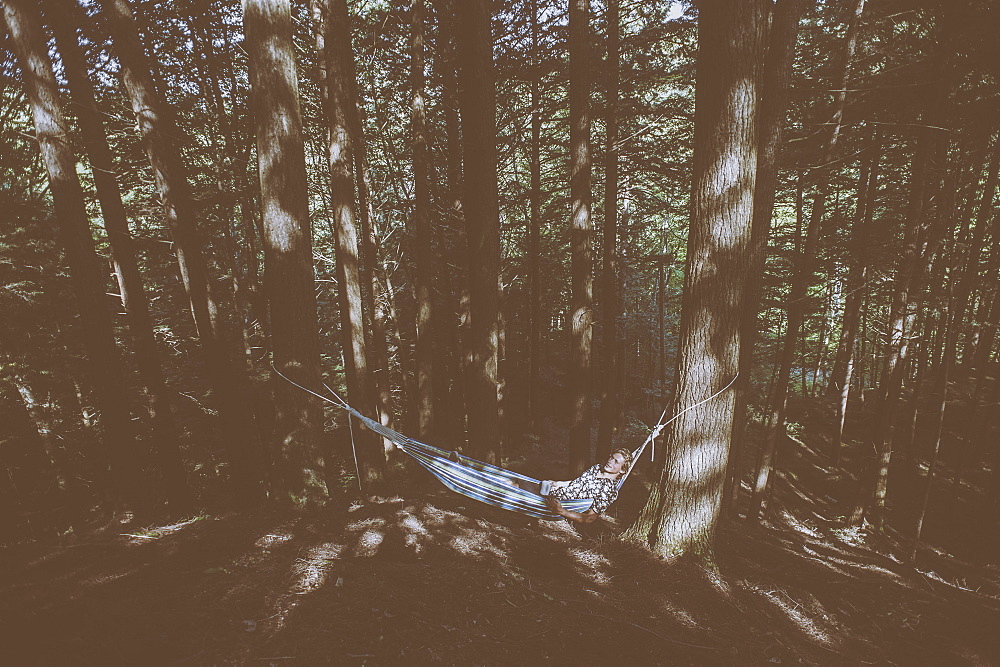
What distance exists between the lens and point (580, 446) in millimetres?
7930

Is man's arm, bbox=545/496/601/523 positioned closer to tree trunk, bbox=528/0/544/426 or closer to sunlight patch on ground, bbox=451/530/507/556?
sunlight patch on ground, bbox=451/530/507/556

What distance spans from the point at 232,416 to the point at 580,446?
542cm

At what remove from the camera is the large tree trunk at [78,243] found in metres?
5.37

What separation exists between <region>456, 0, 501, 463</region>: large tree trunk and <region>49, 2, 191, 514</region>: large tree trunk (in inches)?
186

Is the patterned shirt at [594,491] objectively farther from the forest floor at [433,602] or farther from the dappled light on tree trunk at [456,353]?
the forest floor at [433,602]

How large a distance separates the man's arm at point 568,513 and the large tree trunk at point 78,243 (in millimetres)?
5844

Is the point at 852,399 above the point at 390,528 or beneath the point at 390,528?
beneath

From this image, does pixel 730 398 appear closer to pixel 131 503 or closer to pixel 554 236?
pixel 131 503

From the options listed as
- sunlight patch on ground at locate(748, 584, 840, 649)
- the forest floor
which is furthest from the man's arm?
sunlight patch on ground at locate(748, 584, 840, 649)

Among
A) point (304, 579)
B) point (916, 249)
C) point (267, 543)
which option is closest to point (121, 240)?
Answer: point (267, 543)

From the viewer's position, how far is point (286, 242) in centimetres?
419

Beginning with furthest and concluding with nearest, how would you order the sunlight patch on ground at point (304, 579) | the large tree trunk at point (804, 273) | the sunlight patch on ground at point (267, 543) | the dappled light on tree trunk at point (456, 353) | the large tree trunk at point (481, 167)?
the large tree trunk at point (804, 273)
the large tree trunk at point (481, 167)
the sunlight patch on ground at point (267, 543)
the dappled light on tree trunk at point (456, 353)
the sunlight patch on ground at point (304, 579)

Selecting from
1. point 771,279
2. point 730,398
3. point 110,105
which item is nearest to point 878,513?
point 771,279

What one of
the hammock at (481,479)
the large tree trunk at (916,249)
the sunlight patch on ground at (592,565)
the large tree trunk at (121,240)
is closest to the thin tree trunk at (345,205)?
the hammock at (481,479)
